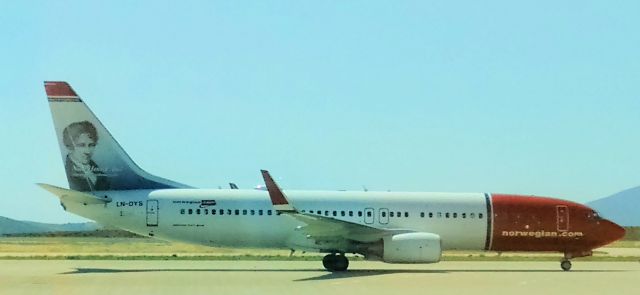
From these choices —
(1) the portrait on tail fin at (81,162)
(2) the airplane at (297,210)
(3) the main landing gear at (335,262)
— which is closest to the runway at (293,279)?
(3) the main landing gear at (335,262)

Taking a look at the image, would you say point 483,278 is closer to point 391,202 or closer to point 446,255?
point 391,202

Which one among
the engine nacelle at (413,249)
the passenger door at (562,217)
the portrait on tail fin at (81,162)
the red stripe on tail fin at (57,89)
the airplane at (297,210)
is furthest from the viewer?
the passenger door at (562,217)

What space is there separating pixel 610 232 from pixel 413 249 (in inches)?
307

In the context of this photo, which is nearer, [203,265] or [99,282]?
[99,282]

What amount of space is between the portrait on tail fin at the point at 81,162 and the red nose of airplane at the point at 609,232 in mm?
16465

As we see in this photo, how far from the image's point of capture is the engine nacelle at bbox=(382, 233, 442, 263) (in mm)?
25891

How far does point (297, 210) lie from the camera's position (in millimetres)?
26844

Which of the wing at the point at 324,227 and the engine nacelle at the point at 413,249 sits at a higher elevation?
the wing at the point at 324,227

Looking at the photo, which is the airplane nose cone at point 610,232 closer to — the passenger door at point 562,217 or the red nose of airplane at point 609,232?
the red nose of airplane at point 609,232

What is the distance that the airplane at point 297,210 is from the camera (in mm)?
27250

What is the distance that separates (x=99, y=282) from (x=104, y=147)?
817cm

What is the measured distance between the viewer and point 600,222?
95.7 feet

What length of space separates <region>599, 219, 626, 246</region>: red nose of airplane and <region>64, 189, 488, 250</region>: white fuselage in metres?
4.11

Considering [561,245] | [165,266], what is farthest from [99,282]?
[561,245]
